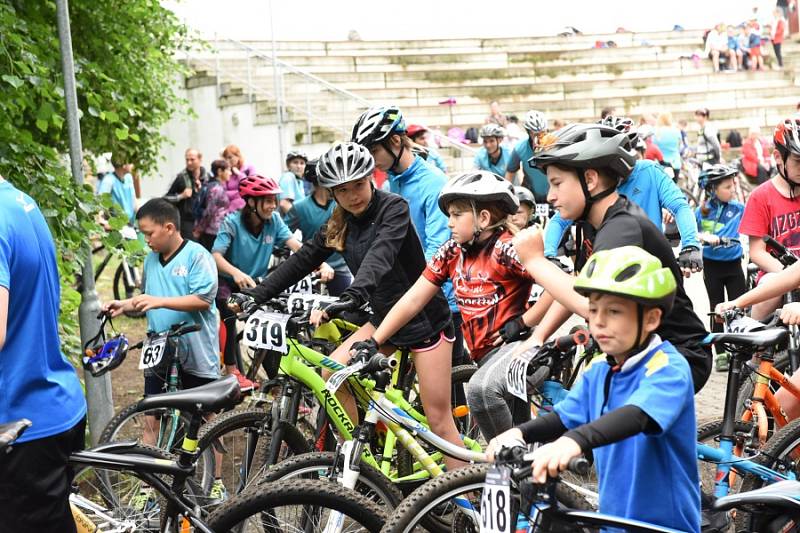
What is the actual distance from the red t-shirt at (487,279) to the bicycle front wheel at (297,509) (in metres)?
1.40

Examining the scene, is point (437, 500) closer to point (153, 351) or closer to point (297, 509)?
Answer: point (297, 509)

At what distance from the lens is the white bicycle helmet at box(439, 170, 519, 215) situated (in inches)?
222

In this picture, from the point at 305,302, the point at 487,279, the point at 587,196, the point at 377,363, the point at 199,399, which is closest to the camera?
the point at 199,399

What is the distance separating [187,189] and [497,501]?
11376mm

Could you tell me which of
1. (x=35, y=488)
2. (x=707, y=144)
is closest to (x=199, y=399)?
(x=35, y=488)

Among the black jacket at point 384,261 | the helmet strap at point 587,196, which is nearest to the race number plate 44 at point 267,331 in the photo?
the black jacket at point 384,261

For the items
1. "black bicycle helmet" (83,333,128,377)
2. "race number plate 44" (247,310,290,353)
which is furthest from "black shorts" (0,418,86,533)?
"black bicycle helmet" (83,333,128,377)

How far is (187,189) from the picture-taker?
47.8 ft

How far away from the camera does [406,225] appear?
6.21 metres

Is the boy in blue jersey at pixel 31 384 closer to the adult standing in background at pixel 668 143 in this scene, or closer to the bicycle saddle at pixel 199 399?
the bicycle saddle at pixel 199 399

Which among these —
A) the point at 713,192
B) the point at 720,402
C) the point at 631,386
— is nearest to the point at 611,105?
the point at 713,192

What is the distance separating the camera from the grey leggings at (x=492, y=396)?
5.27 metres

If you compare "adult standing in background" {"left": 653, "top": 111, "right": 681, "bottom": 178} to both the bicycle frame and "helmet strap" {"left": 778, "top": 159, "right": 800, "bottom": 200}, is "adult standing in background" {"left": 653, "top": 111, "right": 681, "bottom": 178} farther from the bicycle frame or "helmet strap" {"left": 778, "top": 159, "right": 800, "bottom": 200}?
the bicycle frame

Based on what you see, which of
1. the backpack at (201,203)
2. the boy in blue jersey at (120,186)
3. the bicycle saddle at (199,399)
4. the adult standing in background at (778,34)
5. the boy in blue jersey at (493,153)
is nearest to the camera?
the bicycle saddle at (199,399)
